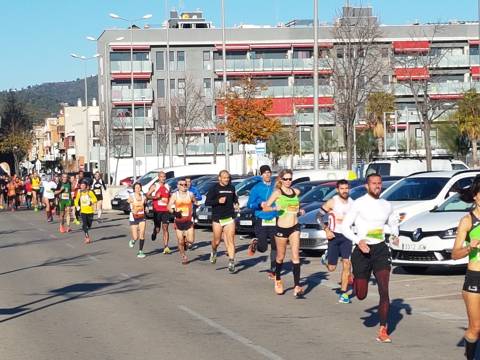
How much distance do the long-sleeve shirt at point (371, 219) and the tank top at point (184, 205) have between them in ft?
33.2

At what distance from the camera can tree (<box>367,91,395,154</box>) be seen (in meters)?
70.3

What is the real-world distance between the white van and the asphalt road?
1694cm

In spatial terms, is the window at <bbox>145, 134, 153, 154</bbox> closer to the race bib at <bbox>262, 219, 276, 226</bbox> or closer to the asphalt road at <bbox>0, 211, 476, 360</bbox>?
the asphalt road at <bbox>0, 211, 476, 360</bbox>

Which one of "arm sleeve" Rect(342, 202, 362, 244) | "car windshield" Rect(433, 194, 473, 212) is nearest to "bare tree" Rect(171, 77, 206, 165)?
"car windshield" Rect(433, 194, 473, 212)

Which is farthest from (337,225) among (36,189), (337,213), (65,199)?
(36,189)

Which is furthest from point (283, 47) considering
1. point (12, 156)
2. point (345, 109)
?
point (345, 109)

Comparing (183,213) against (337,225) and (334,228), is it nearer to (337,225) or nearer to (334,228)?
(334,228)

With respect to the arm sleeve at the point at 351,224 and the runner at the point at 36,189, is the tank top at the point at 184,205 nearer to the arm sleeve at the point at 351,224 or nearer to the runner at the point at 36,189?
the arm sleeve at the point at 351,224

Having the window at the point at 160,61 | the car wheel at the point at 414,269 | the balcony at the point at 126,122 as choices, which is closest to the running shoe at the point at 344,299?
the car wheel at the point at 414,269

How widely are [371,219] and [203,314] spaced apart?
10.2ft

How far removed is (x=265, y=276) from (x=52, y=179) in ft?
86.6

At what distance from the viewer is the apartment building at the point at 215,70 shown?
3071 inches

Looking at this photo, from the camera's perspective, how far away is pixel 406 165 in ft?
135

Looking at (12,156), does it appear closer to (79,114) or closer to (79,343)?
(79,114)
